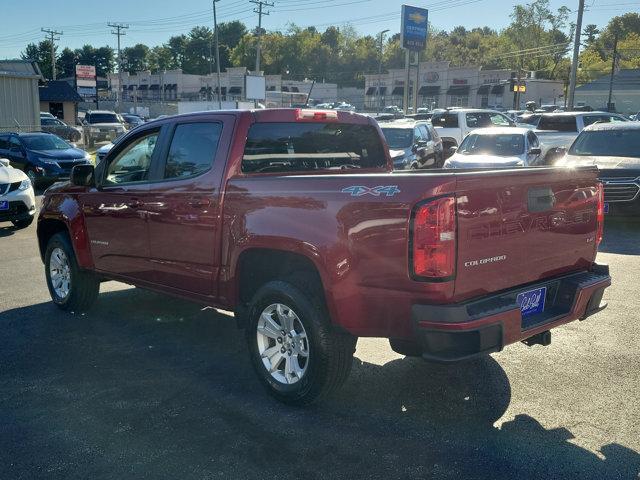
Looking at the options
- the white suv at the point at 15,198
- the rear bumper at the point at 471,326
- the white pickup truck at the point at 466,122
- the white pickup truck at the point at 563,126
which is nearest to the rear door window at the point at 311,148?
the rear bumper at the point at 471,326

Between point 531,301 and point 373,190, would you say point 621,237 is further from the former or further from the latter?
point 373,190

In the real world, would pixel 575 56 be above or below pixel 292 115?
above

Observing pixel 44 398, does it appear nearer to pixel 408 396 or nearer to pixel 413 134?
pixel 408 396

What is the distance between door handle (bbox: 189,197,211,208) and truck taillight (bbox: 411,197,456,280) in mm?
1849

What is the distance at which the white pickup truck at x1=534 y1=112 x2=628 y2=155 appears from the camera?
58.8 feet

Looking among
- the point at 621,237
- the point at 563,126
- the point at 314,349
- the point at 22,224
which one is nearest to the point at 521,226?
the point at 314,349

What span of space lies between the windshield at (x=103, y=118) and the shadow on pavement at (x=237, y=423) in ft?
135

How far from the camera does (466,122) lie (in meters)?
21.8

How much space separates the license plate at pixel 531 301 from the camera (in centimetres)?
387

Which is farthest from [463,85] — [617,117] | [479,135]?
[479,135]

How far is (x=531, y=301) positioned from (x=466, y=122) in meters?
18.7

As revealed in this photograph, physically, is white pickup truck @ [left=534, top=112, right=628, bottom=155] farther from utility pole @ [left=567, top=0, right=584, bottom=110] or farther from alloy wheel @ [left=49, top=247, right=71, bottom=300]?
utility pole @ [left=567, top=0, right=584, bottom=110]

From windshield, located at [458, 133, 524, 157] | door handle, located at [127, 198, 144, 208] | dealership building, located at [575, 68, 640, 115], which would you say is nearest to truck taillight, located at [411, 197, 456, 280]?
door handle, located at [127, 198, 144, 208]

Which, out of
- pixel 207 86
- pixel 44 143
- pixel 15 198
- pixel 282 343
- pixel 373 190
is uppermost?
pixel 207 86
